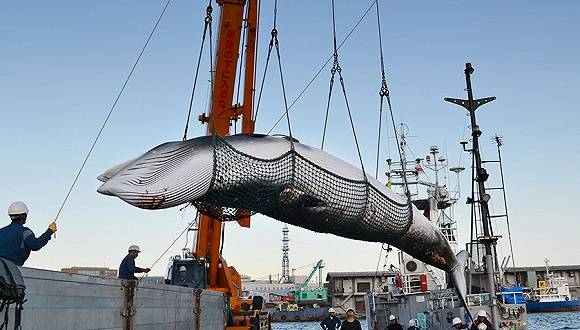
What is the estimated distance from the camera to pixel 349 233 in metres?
8.20

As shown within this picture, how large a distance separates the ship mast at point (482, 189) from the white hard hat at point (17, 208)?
10.5 meters

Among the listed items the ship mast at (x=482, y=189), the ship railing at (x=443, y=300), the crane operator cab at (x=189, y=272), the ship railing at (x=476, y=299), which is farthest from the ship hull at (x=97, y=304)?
the ship railing at (x=443, y=300)

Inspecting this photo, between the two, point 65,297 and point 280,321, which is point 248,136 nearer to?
point 65,297

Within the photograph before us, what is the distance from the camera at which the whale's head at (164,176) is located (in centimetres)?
558

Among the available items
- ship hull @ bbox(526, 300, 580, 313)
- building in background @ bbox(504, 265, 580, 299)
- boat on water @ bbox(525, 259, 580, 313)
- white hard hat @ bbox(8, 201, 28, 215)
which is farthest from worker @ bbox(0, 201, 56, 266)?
building in background @ bbox(504, 265, 580, 299)

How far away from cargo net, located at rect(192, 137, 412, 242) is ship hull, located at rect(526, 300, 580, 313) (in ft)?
208

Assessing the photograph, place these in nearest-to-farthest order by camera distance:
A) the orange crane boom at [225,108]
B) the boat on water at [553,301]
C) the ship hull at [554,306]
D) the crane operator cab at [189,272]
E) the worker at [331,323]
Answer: the worker at [331,323]
the crane operator cab at [189,272]
the orange crane boom at [225,108]
the boat on water at [553,301]
the ship hull at [554,306]

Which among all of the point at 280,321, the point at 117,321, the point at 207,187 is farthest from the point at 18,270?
the point at 280,321

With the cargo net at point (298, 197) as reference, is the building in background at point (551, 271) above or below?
above

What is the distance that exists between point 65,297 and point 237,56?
11.6 meters

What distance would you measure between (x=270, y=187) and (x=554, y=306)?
6761cm

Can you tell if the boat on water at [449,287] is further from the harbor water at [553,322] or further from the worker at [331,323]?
the harbor water at [553,322]

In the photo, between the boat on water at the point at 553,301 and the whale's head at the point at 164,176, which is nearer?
the whale's head at the point at 164,176

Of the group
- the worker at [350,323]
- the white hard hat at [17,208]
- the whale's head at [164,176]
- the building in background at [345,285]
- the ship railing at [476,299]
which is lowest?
the worker at [350,323]
